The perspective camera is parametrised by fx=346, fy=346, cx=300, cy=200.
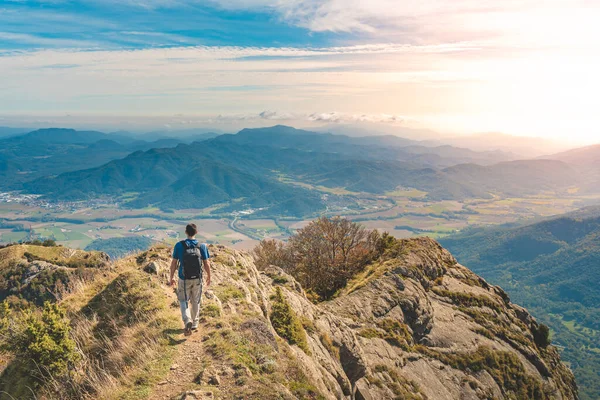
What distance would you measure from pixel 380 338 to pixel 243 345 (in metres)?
20.8

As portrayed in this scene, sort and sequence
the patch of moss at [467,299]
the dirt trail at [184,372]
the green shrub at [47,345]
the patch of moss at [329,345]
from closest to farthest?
the dirt trail at [184,372], the green shrub at [47,345], the patch of moss at [329,345], the patch of moss at [467,299]

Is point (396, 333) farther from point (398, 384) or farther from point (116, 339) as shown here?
point (116, 339)

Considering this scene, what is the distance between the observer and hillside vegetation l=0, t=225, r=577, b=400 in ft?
35.5

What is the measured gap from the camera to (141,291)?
14805mm

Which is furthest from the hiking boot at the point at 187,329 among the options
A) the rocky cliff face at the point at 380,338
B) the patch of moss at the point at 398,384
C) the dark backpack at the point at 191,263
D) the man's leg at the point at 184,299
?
the patch of moss at the point at 398,384

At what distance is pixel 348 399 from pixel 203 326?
8.96 metres

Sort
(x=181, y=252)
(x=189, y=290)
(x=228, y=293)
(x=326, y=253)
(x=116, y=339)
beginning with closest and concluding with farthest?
(x=116, y=339) < (x=189, y=290) < (x=181, y=252) < (x=228, y=293) < (x=326, y=253)

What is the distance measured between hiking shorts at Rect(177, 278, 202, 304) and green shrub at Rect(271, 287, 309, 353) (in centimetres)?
517

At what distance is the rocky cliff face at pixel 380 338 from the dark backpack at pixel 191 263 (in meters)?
2.04

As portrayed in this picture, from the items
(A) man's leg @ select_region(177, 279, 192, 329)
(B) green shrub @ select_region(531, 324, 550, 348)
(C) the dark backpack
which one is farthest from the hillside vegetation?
(B) green shrub @ select_region(531, 324, 550, 348)

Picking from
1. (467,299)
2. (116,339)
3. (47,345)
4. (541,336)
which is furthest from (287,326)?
(541,336)

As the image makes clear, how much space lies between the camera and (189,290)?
13.1m

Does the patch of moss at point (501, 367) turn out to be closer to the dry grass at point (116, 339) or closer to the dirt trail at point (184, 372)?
the dirt trail at point (184, 372)

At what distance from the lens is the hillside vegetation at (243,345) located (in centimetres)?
1082
